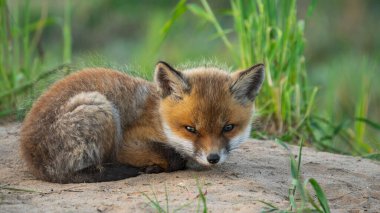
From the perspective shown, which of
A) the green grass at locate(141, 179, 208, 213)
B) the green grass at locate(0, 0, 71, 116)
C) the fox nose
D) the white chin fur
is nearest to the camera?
the green grass at locate(141, 179, 208, 213)

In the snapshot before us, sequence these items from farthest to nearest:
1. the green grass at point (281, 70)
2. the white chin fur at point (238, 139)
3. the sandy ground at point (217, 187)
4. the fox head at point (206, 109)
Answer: the green grass at point (281, 70), the white chin fur at point (238, 139), the fox head at point (206, 109), the sandy ground at point (217, 187)

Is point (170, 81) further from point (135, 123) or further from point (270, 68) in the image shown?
point (270, 68)

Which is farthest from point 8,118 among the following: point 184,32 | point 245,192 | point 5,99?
point 184,32

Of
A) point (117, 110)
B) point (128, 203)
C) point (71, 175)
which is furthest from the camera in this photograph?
point (117, 110)

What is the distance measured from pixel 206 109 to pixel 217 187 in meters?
0.66

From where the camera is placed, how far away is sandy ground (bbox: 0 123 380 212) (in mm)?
4805

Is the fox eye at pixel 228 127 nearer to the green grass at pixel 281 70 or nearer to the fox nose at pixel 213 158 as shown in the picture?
the fox nose at pixel 213 158

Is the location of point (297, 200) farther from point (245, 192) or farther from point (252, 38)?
point (252, 38)

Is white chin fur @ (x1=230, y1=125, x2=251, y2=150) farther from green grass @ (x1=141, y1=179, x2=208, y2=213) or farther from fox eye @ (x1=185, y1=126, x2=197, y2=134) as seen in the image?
green grass @ (x1=141, y1=179, x2=208, y2=213)

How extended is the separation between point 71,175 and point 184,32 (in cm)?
980

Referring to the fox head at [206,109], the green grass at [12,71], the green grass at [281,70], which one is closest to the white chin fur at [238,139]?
the fox head at [206,109]

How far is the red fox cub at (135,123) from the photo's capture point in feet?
18.2

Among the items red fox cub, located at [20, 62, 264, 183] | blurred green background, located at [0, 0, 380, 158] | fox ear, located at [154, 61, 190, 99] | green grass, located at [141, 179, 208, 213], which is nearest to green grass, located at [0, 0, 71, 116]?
blurred green background, located at [0, 0, 380, 158]

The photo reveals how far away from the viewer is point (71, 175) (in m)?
5.56
